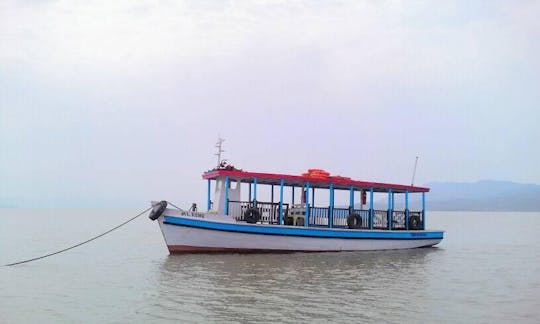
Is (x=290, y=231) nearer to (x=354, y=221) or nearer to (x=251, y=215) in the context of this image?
(x=251, y=215)

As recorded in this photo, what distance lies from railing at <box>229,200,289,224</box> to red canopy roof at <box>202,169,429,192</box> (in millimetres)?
896

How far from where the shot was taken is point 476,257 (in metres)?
22.0

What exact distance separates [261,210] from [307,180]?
2.01 meters

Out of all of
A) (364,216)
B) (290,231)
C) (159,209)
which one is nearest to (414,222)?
(364,216)

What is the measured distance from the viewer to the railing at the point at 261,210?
1953cm

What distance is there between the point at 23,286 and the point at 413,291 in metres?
9.16

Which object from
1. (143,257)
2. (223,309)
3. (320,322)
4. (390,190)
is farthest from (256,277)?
(390,190)

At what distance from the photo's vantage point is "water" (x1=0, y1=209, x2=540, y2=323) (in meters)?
10.0

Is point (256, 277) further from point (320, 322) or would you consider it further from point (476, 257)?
point (476, 257)

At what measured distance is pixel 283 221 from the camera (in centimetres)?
2095

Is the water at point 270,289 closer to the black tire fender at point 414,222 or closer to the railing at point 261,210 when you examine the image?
the railing at point 261,210

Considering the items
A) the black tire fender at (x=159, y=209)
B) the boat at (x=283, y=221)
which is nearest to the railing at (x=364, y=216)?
the boat at (x=283, y=221)

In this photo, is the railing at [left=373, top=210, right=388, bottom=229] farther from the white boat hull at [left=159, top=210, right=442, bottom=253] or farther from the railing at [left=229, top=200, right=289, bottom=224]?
the railing at [left=229, top=200, right=289, bottom=224]

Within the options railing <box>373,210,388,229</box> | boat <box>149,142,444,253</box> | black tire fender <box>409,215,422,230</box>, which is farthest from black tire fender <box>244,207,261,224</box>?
black tire fender <box>409,215,422,230</box>
